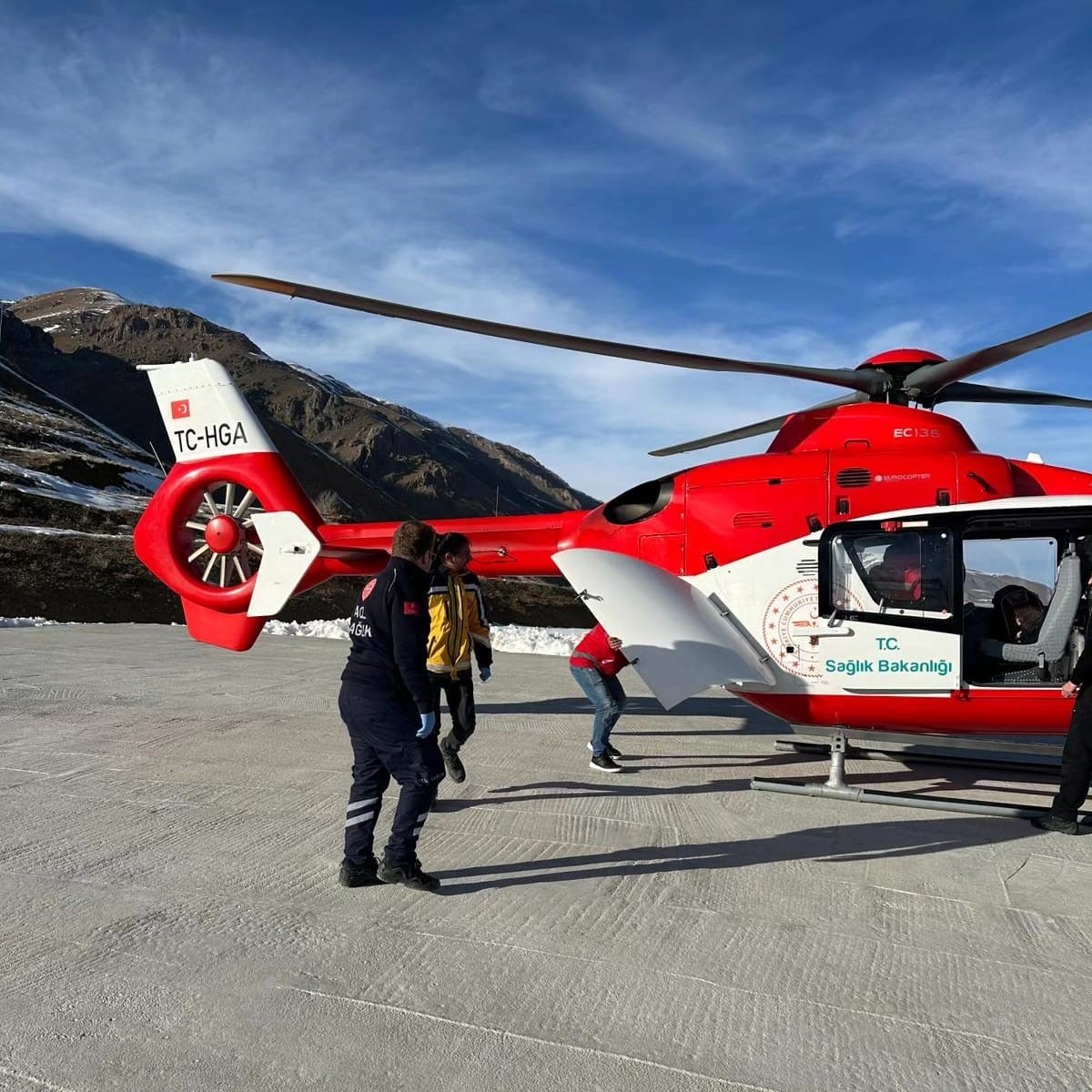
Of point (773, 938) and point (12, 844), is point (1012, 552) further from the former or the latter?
point (12, 844)

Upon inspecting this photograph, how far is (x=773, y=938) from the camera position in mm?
3689

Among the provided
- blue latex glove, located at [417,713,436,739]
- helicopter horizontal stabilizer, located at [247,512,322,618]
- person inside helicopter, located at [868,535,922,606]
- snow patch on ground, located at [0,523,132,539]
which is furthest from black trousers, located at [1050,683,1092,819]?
snow patch on ground, located at [0,523,132,539]

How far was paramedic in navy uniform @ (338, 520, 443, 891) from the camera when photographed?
13.3 feet

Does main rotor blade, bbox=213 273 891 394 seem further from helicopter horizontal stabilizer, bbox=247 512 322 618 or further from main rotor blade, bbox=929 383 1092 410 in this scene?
helicopter horizontal stabilizer, bbox=247 512 322 618

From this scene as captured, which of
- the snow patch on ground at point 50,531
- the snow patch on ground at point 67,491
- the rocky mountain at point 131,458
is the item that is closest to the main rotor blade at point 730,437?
the rocky mountain at point 131,458

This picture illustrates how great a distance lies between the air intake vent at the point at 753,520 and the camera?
6.46m

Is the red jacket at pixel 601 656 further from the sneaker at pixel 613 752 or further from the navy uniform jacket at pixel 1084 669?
the navy uniform jacket at pixel 1084 669

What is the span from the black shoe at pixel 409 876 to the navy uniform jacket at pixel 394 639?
756 mm

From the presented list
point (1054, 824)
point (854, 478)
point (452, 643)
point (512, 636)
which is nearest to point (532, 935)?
point (452, 643)

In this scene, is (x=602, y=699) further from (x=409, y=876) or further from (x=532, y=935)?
(x=532, y=935)

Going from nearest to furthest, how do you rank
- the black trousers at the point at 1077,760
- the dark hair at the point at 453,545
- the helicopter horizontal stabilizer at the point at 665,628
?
the black trousers at the point at 1077,760
the dark hair at the point at 453,545
the helicopter horizontal stabilizer at the point at 665,628

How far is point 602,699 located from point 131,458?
232 ft

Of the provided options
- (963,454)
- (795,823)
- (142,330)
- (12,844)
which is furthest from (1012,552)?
(142,330)

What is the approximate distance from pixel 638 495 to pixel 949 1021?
15.2 ft
